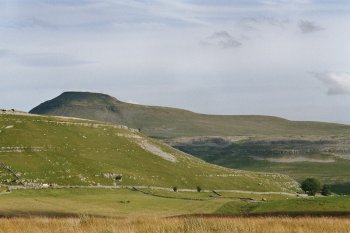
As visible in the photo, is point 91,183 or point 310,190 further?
point 310,190

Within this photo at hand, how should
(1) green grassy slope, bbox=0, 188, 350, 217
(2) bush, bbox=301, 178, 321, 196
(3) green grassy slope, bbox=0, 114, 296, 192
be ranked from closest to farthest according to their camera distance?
(1) green grassy slope, bbox=0, 188, 350, 217, (3) green grassy slope, bbox=0, 114, 296, 192, (2) bush, bbox=301, 178, 321, 196

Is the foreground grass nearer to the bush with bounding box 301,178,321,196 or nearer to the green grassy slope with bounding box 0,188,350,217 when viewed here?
the green grassy slope with bounding box 0,188,350,217

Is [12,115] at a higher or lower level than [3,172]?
higher

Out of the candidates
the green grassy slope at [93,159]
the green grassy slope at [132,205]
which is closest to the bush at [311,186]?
the green grassy slope at [93,159]

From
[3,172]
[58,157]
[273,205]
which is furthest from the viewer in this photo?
[58,157]

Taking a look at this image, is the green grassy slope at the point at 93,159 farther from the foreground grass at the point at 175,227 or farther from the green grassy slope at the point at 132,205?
the foreground grass at the point at 175,227

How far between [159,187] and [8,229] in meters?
112

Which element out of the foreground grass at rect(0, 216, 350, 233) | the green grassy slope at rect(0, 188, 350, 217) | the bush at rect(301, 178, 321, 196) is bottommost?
the bush at rect(301, 178, 321, 196)

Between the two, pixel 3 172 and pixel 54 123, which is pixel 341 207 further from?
pixel 54 123

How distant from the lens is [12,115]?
514ft

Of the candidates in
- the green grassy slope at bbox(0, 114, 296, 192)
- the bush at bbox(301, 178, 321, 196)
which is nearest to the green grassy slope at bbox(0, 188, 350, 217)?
the green grassy slope at bbox(0, 114, 296, 192)

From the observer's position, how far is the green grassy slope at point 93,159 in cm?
12438

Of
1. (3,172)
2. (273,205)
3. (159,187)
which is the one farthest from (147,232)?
(159,187)

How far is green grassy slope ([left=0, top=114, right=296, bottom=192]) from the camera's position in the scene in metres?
124
